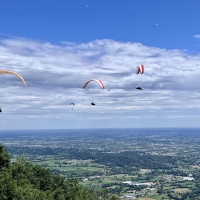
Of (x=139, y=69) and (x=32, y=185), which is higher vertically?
(x=139, y=69)

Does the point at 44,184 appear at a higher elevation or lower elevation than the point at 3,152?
lower

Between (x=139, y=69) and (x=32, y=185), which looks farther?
(x=32, y=185)

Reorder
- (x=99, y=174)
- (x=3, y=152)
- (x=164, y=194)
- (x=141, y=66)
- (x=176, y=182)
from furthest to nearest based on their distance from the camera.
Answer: (x=99, y=174)
(x=176, y=182)
(x=164, y=194)
(x=3, y=152)
(x=141, y=66)

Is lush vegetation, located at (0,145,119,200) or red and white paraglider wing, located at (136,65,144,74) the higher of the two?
red and white paraglider wing, located at (136,65,144,74)

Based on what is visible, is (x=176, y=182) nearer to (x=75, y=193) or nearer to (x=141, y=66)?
(x=75, y=193)

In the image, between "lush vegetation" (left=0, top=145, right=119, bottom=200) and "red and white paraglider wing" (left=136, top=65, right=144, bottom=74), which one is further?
"lush vegetation" (left=0, top=145, right=119, bottom=200)

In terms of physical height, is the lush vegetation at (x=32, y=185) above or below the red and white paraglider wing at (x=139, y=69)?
below

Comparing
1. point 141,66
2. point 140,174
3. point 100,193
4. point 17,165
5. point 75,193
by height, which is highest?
point 141,66

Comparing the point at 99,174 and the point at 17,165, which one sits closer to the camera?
the point at 17,165

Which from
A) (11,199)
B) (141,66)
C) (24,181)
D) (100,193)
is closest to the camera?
(141,66)

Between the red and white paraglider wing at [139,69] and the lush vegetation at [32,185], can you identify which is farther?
the lush vegetation at [32,185]

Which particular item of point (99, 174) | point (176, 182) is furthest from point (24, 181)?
point (99, 174)
